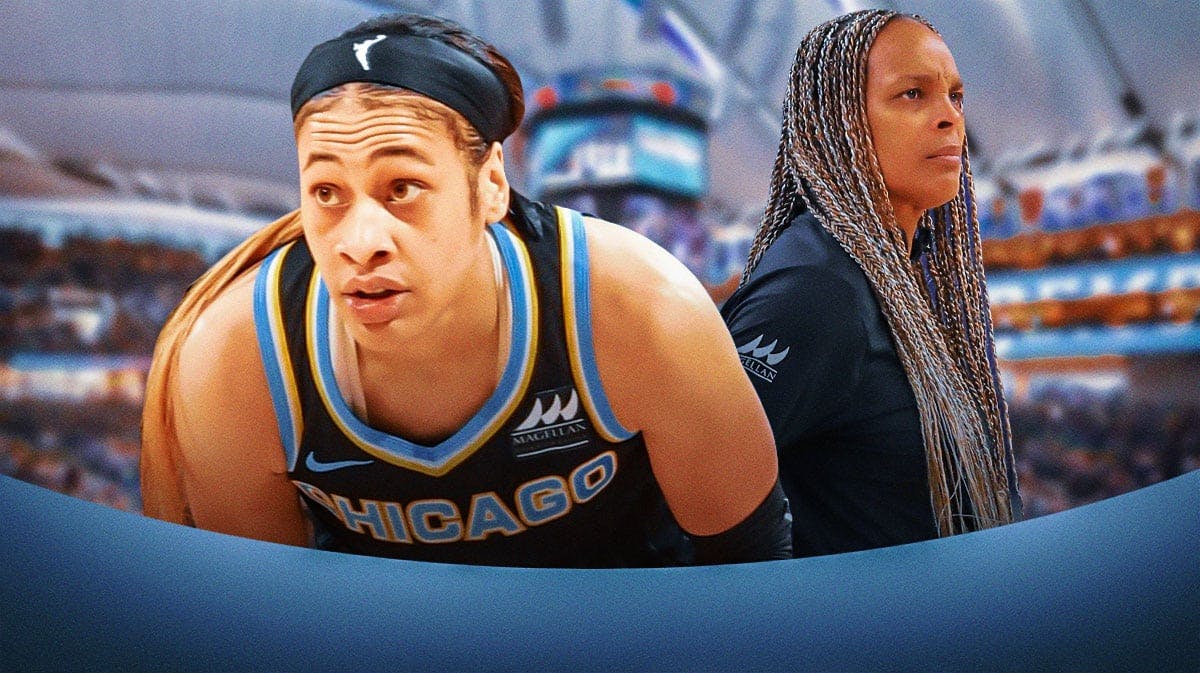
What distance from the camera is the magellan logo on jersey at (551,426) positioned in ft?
3.26

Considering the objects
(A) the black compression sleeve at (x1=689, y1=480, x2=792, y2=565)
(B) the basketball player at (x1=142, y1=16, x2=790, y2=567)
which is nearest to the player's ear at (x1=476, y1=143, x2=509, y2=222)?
(B) the basketball player at (x1=142, y1=16, x2=790, y2=567)

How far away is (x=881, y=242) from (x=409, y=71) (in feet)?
1.62

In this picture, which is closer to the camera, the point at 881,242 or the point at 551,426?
the point at 551,426

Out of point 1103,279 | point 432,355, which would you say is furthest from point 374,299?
point 1103,279

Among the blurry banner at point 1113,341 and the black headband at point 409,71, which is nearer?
the black headband at point 409,71

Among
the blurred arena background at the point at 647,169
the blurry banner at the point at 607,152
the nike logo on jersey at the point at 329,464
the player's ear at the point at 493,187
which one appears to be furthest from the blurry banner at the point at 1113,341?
the nike logo on jersey at the point at 329,464

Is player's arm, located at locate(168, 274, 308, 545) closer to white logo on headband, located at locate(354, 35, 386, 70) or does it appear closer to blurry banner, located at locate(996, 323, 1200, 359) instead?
white logo on headband, located at locate(354, 35, 386, 70)

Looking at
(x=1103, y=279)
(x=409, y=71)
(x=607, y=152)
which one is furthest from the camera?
(x=1103, y=279)

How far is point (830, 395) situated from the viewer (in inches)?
42.1

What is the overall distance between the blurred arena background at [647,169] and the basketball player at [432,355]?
5 cm

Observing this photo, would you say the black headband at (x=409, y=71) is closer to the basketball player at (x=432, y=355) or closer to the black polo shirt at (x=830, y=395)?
the basketball player at (x=432, y=355)

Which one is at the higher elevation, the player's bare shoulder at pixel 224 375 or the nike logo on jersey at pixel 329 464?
the player's bare shoulder at pixel 224 375

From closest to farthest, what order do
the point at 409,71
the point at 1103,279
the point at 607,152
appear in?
the point at 409,71
the point at 607,152
the point at 1103,279

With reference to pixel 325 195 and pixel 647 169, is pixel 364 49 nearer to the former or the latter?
pixel 325 195
